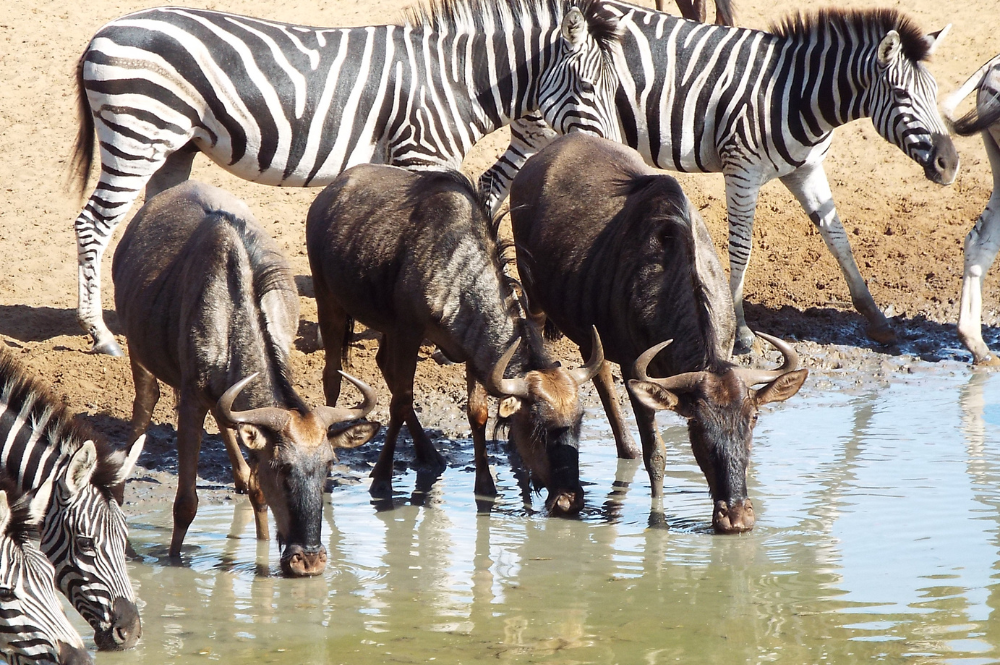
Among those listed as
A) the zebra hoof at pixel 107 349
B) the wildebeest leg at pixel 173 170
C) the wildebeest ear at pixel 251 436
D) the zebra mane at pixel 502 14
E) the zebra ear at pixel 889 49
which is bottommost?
the zebra hoof at pixel 107 349

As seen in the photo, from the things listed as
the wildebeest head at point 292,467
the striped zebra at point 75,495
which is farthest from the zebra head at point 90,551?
the wildebeest head at point 292,467

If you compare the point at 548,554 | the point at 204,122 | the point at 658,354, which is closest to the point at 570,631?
the point at 548,554

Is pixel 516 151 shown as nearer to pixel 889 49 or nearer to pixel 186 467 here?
pixel 889 49

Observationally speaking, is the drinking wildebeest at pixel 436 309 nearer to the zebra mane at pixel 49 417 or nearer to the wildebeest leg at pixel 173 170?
the wildebeest leg at pixel 173 170

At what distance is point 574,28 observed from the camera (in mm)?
9500

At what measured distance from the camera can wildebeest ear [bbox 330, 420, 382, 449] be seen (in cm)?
579

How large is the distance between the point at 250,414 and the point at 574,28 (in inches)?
201

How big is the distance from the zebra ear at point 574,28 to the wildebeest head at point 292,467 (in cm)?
482

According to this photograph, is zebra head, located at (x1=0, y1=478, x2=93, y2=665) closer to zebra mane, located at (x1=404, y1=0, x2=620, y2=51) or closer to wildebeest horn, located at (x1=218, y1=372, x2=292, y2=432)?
wildebeest horn, located at (x1=218, y1=372, x2=292, y2=432)

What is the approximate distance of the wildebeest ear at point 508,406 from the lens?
6.43 meters

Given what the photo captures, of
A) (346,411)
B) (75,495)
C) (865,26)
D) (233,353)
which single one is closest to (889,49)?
(865,26)

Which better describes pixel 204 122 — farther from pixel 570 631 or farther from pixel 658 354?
pixel 570 631

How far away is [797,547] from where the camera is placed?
20.5ft

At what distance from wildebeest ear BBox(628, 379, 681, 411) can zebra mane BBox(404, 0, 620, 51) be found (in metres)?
4.32
